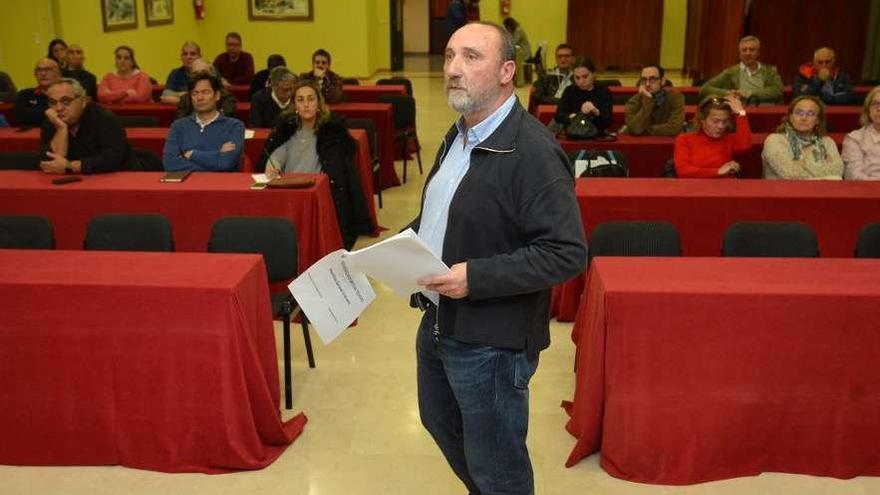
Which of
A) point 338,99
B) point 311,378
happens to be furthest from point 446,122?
point 311,378

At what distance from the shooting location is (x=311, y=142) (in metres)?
5.76

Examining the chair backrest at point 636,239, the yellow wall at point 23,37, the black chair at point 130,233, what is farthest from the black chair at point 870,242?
the yellow wall at point 23,37

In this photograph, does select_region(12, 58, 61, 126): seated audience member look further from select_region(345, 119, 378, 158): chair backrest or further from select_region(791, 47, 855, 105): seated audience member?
select_region(791, 47, 855, 105): seated audience member

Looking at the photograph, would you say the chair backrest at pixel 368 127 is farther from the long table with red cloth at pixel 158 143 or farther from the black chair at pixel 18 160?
the black chair at pixel 18 160

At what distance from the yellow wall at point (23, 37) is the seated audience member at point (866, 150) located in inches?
363

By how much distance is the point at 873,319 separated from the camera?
3160 millimetres

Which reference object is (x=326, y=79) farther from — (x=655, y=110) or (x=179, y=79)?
(x=655, y=110)

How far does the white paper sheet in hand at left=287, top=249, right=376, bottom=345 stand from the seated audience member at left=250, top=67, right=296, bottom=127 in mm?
5286

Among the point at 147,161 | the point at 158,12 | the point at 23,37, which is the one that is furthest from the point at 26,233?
the point at 158,12

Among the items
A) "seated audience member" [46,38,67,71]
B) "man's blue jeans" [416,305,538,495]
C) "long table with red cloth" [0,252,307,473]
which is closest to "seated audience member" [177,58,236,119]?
"seated audience member" [46,38,67,71]

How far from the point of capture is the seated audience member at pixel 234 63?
1132 cm

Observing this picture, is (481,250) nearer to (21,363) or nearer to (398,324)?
(21,363)

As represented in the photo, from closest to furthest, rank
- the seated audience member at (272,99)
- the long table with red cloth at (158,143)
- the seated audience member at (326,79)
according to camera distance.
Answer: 1. the long table with red cloth at (158,143)
2. the seated audience member at (272,99)
3. the seated audience member at (326,79)

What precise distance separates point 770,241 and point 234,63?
8.82 meters
